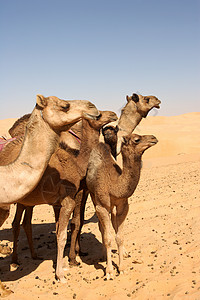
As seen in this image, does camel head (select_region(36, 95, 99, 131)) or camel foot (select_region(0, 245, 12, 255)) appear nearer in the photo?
camel head (select_region(36, 95, 99, 131))

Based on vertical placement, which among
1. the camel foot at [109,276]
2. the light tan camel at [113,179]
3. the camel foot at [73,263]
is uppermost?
the light tan camel at [113,179]

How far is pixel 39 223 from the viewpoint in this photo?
8.82m

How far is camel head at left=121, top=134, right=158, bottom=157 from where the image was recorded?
5.03 metres

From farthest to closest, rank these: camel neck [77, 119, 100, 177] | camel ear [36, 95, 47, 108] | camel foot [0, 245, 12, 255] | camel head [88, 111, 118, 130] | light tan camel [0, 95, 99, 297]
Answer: camel foot [0, 245, 12, 255] → camel head [88, 111, 118, 130] → camel neck [77, 119, 100, 177] → camel ear [36, 95, 47, 108] → light tan camel [0, 95, 99, 297]

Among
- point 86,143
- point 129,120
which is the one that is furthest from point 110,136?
point 129,120

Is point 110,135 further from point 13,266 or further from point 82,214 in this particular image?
→ point 13,266

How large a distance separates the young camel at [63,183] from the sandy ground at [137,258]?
0.50m

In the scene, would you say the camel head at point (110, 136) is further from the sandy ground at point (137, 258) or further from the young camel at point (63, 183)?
the sandy ground at point (137, 258)

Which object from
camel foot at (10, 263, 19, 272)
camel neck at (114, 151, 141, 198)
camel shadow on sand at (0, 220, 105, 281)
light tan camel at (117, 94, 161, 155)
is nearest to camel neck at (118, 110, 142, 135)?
light tan camel at (117, 94, 161, 155)

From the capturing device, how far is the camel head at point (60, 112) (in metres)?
4.32

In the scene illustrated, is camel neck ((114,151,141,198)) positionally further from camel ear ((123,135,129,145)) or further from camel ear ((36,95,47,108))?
camel ear ((36,95,47,108))

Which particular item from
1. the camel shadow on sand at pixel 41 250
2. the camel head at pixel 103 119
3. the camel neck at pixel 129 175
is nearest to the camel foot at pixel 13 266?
the camel shadow on sand at pixel 41 250

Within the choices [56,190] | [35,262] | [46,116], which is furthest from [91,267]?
[46,116]

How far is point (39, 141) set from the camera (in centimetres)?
431
